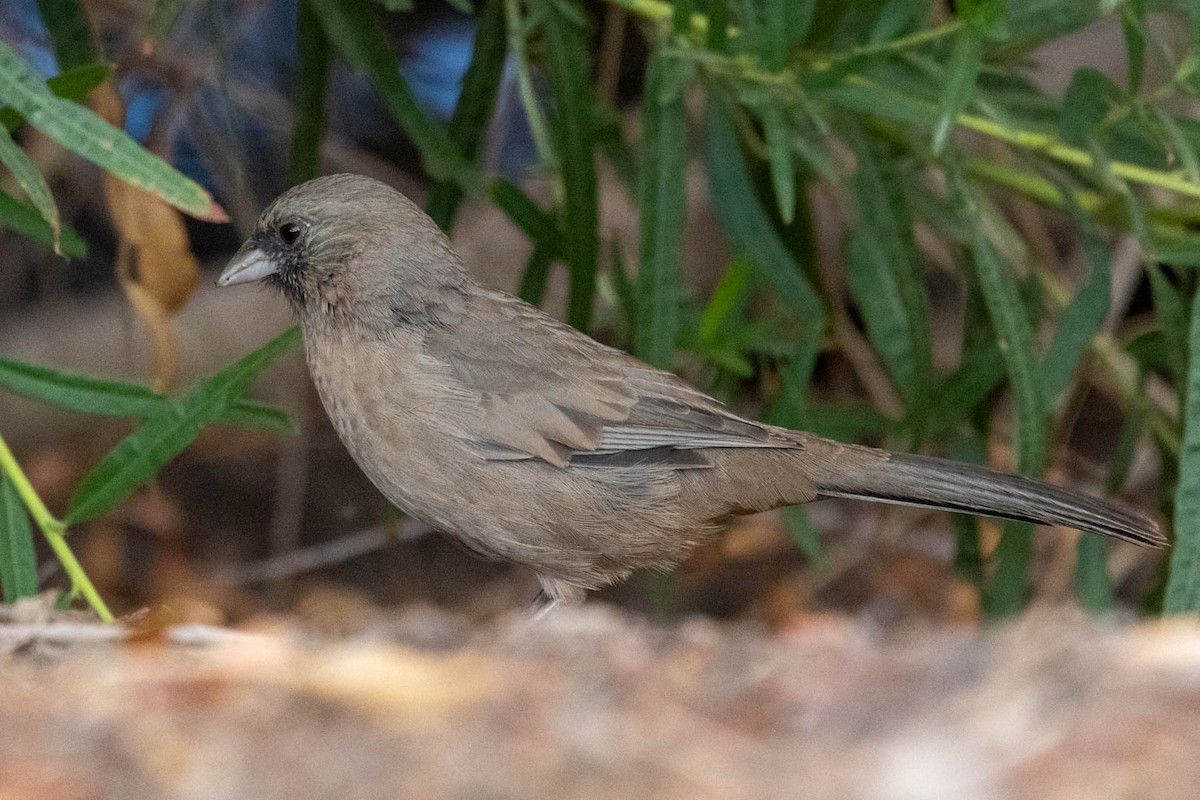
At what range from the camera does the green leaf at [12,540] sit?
2.95m

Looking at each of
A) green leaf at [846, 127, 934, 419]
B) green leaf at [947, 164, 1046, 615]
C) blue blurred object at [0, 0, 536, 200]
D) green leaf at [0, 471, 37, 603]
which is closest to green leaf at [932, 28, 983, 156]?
green leaf at [947, 164, 1046, 615]

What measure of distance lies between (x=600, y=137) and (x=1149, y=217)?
164 cm

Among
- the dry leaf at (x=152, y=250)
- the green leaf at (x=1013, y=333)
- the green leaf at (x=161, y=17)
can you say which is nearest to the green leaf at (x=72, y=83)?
the green leaf at (x=161, y=17)

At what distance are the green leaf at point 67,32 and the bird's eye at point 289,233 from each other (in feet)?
2.72

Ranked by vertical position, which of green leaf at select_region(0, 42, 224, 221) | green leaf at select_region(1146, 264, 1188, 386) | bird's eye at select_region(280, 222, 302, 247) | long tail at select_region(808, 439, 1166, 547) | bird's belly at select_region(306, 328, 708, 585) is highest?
green leaf at select_region(0, 42, 224, 221)

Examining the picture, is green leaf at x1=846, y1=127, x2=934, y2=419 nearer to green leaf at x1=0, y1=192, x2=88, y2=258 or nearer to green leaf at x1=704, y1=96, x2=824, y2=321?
green leaf at x1=704, y1=96, x2=824, y2=321

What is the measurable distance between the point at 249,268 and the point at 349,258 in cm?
26

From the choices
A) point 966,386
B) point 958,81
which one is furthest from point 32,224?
point 966,386

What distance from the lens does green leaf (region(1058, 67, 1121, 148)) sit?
132 inches

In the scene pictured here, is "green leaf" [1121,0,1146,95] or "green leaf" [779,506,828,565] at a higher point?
"green leaf" [1121,0,1146,95]

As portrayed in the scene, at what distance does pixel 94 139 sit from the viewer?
2691 mm

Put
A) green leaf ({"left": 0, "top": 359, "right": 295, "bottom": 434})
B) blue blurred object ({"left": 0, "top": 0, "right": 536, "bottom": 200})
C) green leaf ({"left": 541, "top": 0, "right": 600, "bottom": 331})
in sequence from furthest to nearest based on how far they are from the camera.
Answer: blue blurred object ({"left": 0, "top": 0, "right": 536, "bottom": 200}) < green leaf ({"left": 541, "top": 0, "right": 600, "bottom": 331}) < green leaf ({"left": 0, "top": 359, "right": 295, "bottom": 434})

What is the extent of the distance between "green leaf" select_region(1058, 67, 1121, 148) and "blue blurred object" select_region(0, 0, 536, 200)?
2.25 meters

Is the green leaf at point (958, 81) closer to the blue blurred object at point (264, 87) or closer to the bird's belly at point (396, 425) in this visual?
the bird's belly at point (396, 425)
